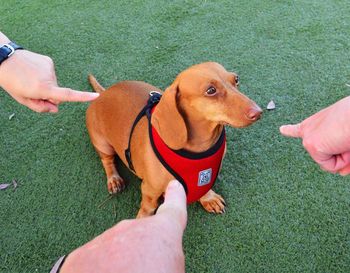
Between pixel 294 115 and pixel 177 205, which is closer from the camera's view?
pixel 177 205

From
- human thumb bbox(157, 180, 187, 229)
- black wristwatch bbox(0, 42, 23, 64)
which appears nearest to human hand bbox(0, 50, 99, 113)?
black wristwatch bbox(0, 42, 23, 64)

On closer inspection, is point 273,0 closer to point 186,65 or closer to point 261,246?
point 186,65

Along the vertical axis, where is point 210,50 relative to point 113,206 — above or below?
above

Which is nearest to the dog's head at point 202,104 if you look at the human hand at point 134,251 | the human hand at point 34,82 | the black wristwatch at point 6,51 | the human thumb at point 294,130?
the human thumb at point 294,130

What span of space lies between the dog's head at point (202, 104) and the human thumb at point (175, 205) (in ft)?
3.60

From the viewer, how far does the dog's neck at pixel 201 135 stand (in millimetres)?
Result: 2074

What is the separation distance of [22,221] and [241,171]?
1.44 meters

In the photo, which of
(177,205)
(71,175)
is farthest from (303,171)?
(177,205)

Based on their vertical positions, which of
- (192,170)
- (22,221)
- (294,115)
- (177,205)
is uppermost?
(177,205)

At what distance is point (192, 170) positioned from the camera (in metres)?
2.17

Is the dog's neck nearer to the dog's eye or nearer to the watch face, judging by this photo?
the dog's eye

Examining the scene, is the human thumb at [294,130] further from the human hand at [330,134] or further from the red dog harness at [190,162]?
the red dog harness at [190,162]

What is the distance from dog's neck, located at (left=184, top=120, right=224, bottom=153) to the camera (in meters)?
2.07

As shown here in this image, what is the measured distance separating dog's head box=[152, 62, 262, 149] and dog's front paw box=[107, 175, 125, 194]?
753 mm
